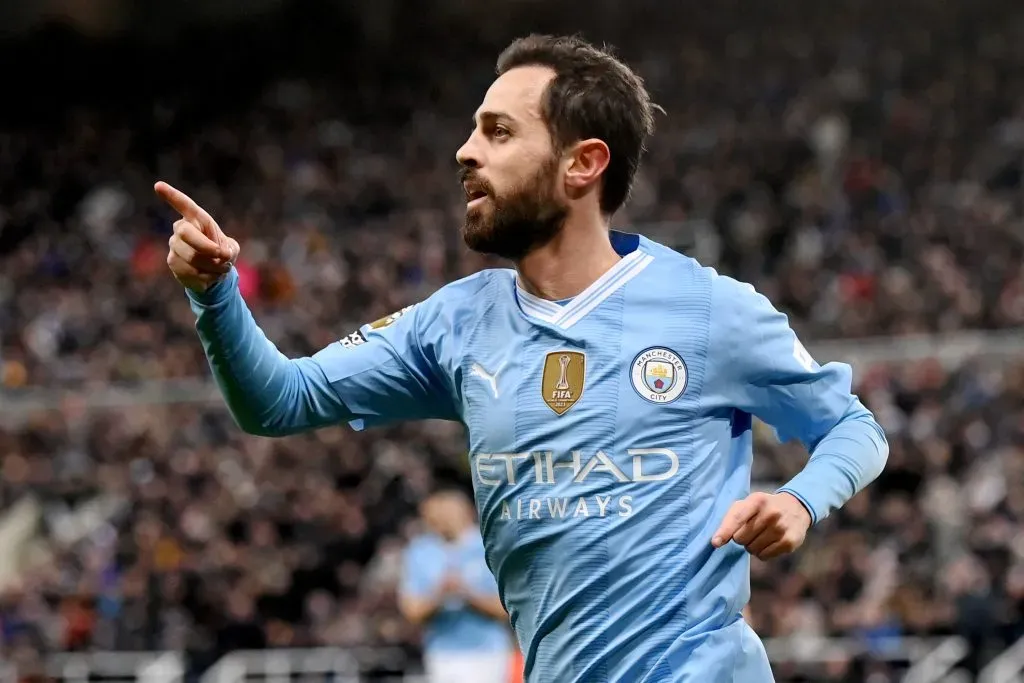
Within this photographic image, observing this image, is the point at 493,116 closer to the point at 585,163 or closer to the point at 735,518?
the point at 585,163

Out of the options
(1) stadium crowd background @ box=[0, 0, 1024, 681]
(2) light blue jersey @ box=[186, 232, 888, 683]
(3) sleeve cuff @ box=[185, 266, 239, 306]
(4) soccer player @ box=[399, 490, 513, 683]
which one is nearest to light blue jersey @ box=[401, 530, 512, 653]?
(4) soccer player @ box=[399, 490, 513, 683]

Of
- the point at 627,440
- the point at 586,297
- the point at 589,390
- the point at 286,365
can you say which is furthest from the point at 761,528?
the point at 286,365

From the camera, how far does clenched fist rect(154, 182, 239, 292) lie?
2.95m

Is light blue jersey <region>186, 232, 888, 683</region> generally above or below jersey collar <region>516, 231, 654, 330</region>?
below

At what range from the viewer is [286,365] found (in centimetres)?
327

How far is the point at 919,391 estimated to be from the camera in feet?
40.9

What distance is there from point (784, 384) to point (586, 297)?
1.47ft

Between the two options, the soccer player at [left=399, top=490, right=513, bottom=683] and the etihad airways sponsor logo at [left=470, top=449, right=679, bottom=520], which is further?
the soccer player at [left=399, top=490, right=513, bottom=683]

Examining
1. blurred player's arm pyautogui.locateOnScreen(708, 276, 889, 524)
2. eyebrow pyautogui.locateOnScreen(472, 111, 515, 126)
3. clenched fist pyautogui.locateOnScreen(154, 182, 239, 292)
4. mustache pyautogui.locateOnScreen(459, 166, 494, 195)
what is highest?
eyebrow pyautogui.locateOnScreen(472, 111, 515, 126)

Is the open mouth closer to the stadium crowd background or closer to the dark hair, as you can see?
the dark hair

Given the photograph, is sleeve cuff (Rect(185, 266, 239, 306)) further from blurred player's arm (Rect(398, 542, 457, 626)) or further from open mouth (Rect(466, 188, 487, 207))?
blurred player's arm (Rect(398, 542, 457, 626))

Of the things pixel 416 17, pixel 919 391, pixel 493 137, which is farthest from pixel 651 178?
pixel 493 137

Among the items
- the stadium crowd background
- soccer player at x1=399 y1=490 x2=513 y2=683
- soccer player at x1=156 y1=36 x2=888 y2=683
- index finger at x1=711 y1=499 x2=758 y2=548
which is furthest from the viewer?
the stadium crowd background

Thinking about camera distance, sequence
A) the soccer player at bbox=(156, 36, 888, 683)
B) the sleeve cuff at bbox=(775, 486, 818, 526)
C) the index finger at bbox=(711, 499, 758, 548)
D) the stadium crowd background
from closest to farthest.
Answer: the index finger at bbox=(711, 499, 758, 548)
the sleeve cuff at bbox=(775, 486, 818, 526)
the soccer player at bbox=(156, 36, 888, 683)
the stadium crowd background
